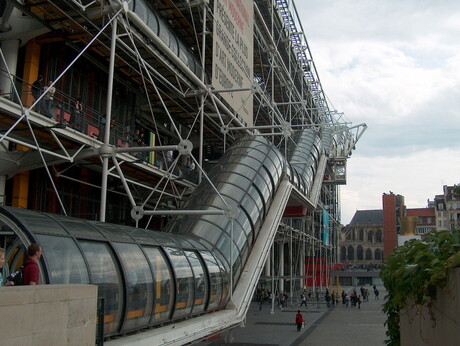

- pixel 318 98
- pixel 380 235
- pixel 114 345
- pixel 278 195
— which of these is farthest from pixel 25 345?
pixel 380 235

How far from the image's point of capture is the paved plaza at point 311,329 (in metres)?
18.0

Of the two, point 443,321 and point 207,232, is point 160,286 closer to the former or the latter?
point 207,232

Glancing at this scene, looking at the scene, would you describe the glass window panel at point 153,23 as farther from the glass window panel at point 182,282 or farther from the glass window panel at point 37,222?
the glass window panel at point 37,222

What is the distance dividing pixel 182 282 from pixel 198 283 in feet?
2.88

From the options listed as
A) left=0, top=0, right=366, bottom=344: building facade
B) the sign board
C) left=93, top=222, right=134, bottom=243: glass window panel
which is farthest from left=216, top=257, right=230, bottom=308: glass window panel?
the sign board

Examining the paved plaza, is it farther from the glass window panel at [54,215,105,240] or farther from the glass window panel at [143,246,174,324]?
the glass window panel at [54,215,105,240]

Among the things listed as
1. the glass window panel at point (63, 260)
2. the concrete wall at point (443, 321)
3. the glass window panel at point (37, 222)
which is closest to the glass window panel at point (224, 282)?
the glass window panel at point (63, 260)

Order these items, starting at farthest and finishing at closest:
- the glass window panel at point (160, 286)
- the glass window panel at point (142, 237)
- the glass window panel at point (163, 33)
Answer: the glass window panel at point (163, 33)
the glass window panel at point (142, 237)
the glass window panel at point (160, 286)

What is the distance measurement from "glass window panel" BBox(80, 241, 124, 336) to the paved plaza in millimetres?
7981

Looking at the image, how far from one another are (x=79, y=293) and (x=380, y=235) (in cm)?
10796

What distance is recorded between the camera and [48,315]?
4.45m

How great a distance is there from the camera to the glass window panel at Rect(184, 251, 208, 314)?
1003cm

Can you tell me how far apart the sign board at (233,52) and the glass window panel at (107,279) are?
1143 cm

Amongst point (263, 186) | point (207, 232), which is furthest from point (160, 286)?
point (263, 186)
